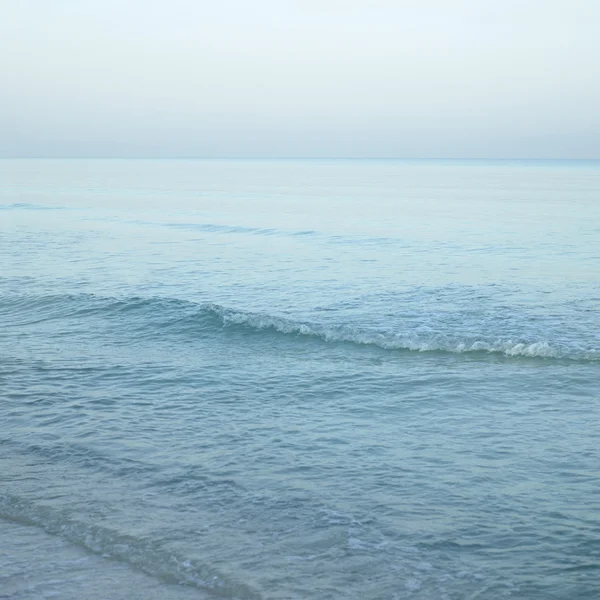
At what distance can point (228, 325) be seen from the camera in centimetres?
1973

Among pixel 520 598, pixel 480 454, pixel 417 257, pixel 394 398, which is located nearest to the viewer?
pixel 520 598

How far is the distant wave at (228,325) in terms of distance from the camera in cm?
1677

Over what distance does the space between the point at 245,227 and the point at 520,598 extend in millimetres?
38292

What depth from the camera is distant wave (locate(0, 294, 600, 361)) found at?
1677cm

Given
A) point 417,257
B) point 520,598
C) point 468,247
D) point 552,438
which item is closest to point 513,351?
point 552,438

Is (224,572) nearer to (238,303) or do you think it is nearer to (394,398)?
(394,398)

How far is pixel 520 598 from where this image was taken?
7297mm

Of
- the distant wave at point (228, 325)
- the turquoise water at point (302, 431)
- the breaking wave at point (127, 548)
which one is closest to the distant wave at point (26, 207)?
the turquoise water at point (302, 431)

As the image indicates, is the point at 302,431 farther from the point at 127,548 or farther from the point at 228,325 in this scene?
the point at 228,325

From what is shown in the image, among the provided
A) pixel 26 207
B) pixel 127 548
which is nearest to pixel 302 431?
pixel 127 548

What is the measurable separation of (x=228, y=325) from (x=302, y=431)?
812 centimetres

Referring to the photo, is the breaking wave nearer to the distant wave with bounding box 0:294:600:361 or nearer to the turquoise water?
the turquoise water

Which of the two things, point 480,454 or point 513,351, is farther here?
point 513,351

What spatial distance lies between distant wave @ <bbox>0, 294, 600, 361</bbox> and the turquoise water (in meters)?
0.08
